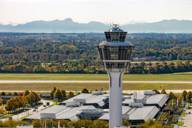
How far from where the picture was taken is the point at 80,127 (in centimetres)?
6550

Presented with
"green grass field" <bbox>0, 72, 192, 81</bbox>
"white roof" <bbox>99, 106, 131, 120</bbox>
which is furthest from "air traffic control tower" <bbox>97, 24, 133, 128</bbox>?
"green grass field" <bbox>0, 72, 192, 81</bbox>

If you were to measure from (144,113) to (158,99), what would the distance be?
1496 cm

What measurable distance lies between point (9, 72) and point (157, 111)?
2968 inches

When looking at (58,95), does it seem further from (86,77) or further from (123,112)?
(86,77)

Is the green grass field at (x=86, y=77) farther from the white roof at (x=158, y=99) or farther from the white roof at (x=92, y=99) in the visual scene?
the white roof at (x=158, y=99)

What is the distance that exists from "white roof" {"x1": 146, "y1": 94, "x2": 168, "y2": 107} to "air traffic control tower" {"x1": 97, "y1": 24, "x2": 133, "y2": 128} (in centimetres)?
2717

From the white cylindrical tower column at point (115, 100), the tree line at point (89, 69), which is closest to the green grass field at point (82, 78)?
the tree line at point (89, 69)

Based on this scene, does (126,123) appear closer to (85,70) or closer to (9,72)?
(85,70)

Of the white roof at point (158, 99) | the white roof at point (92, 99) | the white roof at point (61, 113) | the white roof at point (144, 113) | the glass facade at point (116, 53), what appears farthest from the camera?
the white roof at point (92, 99)

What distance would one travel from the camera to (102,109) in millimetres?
81500

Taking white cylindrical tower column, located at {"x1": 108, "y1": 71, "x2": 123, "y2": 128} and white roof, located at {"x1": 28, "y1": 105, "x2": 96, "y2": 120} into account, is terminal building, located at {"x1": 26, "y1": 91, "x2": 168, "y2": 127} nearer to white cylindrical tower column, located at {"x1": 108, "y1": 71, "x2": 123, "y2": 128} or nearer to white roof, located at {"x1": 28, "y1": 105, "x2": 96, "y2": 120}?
white roof, located at {"x1": 28, "y1": 105, "x2": 96, "y2": 120}

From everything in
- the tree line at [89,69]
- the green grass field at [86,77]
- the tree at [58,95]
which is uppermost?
the tree at [58,95]

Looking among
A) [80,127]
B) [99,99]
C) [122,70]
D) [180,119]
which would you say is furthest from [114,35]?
[99,99]

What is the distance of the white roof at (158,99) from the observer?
283ft
